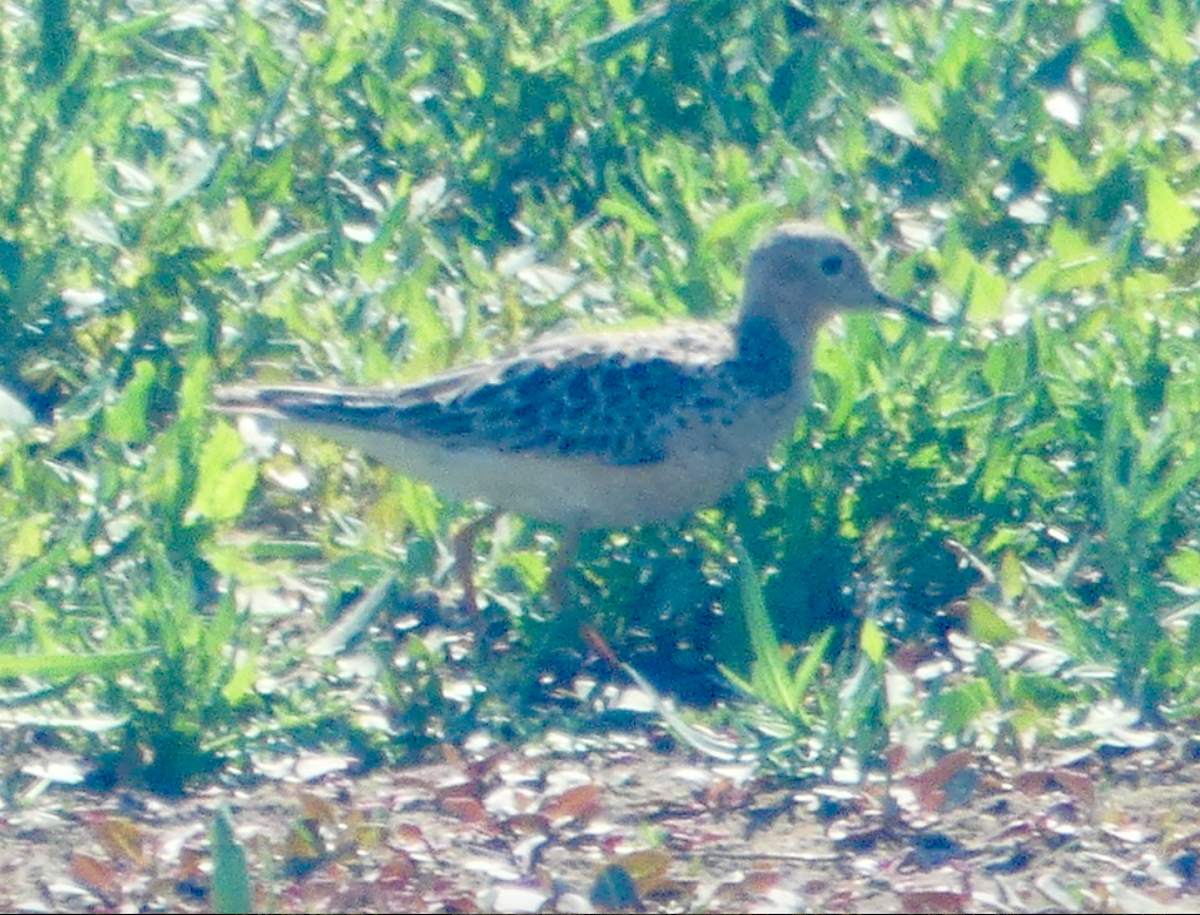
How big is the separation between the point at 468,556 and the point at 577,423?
449mm

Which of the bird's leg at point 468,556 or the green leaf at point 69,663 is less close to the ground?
the bird's leg at point 468,556

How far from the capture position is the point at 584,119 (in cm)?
847

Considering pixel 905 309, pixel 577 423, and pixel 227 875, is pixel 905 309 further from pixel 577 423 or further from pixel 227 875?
pixel 227 875

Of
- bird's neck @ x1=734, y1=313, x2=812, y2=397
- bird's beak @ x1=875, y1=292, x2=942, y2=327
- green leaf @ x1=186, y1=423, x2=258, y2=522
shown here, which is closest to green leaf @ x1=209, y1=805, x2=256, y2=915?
green leaf @ x1=186, y1=423, x2=258, y2=522

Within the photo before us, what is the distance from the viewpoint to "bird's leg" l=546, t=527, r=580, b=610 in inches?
247

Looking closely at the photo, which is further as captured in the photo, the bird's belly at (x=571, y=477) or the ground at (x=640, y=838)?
the bird's belly at (x=571, y=477)

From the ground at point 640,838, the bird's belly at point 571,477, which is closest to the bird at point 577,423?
the bird's belly at point 571,477

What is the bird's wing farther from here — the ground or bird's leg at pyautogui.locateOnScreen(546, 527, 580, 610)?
the ground

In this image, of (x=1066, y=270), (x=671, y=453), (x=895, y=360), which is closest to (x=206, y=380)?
(x=671, y=453)

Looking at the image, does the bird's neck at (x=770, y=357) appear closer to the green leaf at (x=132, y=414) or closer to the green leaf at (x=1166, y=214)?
the green leaf at (x=1166, y=214)

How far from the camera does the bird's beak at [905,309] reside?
22.0 ft

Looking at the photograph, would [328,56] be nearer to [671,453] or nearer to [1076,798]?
[671,453]

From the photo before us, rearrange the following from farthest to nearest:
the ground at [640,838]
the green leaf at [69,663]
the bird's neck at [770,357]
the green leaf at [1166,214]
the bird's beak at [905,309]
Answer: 1. the green leaf at [1166,214]
2. the bird's beak at [905,309]
3. the bird's neck at [770,357]
4. the green leaf at [69,663]
5. the ground at [640,838]

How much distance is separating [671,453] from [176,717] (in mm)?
1520
